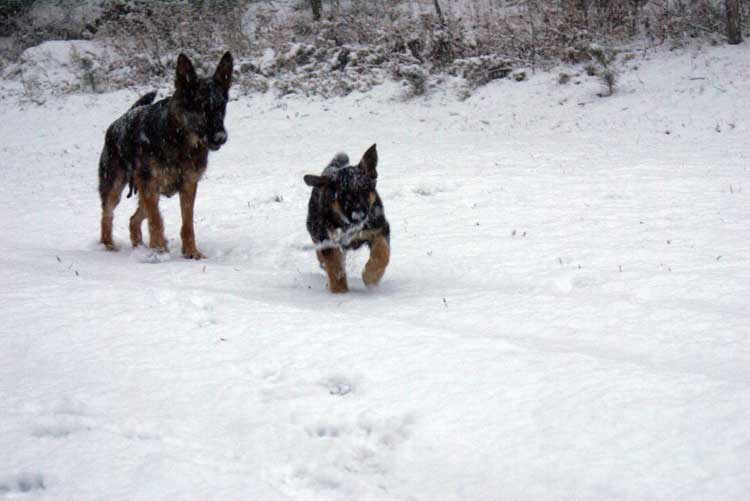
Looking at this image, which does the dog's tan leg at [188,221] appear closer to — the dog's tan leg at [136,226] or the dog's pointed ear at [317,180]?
the dog's tan leg at [136,226]

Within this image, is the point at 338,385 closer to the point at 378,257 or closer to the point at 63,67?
the point at 378,257

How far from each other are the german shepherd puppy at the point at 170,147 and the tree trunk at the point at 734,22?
43.1 feet

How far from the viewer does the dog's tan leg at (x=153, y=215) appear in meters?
6.44

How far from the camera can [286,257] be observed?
6727mm

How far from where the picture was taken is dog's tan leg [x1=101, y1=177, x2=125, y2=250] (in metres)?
7.04

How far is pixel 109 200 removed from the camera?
278 inches

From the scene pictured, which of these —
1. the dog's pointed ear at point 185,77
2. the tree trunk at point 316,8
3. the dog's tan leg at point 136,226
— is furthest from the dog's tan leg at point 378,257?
the tree trunk at point 316,8

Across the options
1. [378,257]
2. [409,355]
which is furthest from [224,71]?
[409,355]

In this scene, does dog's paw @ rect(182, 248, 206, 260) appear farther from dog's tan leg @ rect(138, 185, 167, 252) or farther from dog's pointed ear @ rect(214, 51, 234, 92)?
dog's pointed ear @ rect(214, 51, 234, 92)

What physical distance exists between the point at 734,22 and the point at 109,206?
571 inches

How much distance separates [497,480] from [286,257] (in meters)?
4.60

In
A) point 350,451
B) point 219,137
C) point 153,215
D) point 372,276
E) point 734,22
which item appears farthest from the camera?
point 734,22

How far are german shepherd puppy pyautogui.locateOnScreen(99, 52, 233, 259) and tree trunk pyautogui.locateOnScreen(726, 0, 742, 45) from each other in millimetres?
13141

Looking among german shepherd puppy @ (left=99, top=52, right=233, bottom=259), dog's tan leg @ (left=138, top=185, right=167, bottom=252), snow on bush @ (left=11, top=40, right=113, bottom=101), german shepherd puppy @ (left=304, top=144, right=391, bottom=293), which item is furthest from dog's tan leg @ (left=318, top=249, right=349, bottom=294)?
snow on bush @ (left=11, top=40, right=113, bottom=101)
